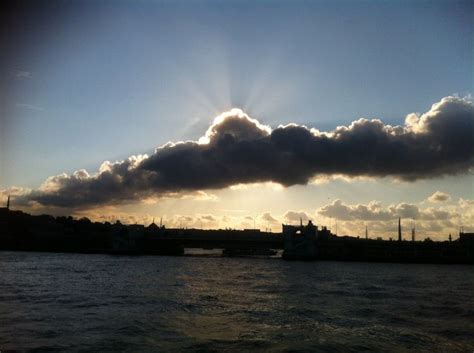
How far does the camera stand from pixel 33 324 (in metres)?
24.7

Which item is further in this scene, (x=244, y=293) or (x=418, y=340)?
(x=244, y=293)

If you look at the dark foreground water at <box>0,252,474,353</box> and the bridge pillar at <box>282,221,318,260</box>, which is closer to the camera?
the dark foreground water at <box>0,252,474,353</box>

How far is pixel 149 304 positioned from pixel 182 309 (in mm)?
3507

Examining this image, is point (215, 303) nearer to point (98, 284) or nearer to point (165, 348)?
point (165, 348)

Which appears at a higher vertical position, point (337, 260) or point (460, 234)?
point (460, 234)

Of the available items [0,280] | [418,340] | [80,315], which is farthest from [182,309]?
[0,280]

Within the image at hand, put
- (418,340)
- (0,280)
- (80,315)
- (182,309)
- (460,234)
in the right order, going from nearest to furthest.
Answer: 1. (418,340)
2. (80,315)
3. (182,309)
4. (0,280)
5. (460,234)

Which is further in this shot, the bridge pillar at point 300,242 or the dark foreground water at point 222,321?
the bridge pillar at point 300,242

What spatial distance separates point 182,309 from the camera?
32.3 m

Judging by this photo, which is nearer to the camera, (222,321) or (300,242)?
(222,321)

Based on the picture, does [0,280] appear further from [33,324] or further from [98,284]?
[33,324]

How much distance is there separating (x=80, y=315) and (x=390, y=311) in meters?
23.6

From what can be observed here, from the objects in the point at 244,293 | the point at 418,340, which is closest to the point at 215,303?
the point at 244,293

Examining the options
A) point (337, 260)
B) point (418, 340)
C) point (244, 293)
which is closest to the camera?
point (418, 340)
